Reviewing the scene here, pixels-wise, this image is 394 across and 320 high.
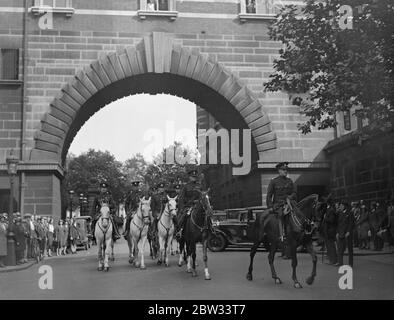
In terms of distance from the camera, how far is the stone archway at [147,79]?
26.5m

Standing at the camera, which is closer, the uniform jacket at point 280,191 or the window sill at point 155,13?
the uniform jacket at point 280,191

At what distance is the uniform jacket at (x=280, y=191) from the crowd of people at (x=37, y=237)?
10.2 meters

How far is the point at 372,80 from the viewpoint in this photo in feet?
43.7

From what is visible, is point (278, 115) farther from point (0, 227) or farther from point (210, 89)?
point (0, 227)

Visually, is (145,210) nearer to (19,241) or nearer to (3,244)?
(3,244)

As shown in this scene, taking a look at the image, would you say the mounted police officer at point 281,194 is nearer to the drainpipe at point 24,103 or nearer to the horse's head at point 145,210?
the horse's head at point 145,210

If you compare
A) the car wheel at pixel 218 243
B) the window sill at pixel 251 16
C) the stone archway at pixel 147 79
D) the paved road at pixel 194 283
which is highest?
the window sill at pixel 251 16

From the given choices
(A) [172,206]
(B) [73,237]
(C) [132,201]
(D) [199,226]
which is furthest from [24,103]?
(D) [199,226]

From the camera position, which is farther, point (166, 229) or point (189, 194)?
point (166, 229)

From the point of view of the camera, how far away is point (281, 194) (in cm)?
1293

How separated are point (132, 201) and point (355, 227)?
9.82 m

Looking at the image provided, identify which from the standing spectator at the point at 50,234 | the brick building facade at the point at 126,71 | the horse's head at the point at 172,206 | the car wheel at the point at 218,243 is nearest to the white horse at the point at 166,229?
the horse's head at the point at 172,206
